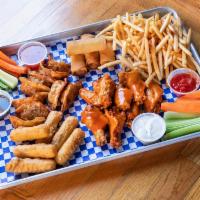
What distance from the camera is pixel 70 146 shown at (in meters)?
2.13

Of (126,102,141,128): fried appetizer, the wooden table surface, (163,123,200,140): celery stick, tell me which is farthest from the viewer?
(126,102,141,128): fried appetizer

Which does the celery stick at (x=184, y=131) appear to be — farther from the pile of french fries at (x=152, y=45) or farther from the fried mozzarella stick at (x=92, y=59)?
the fried mozzarella stick at (x=92, y=59)

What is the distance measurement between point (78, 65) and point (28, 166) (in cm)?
71

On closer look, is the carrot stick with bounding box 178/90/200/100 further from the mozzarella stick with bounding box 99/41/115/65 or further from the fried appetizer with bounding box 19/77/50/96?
the fried appetizer with bounding box 19/77/50/96

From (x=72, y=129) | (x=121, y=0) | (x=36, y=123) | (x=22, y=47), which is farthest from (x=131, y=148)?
(x=121, y=0)

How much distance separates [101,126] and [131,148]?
0.19 meters

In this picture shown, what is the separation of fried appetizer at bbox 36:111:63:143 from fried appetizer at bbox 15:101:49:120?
6 centimetres

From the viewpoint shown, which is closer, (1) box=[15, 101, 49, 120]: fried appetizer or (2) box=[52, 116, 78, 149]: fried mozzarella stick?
(2) box=[52, 116, 78, 149]: fried mozzarella stick

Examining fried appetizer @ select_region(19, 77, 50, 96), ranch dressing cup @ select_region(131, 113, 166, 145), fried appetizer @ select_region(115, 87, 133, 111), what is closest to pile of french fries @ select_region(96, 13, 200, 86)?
fried appetizer @ select_region(115, 87, 133, 111)

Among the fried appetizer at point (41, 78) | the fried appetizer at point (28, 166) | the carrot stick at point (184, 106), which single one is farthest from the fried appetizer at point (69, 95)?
the carrot stick at point (184, 106)

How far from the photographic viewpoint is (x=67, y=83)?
2426mm

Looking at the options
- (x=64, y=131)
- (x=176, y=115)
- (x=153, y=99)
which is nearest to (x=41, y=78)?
(x=64, y=131)

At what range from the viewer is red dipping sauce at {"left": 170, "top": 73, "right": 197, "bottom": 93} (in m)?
2.36

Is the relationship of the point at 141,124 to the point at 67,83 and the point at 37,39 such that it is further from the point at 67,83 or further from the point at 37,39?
the point at 37,39
